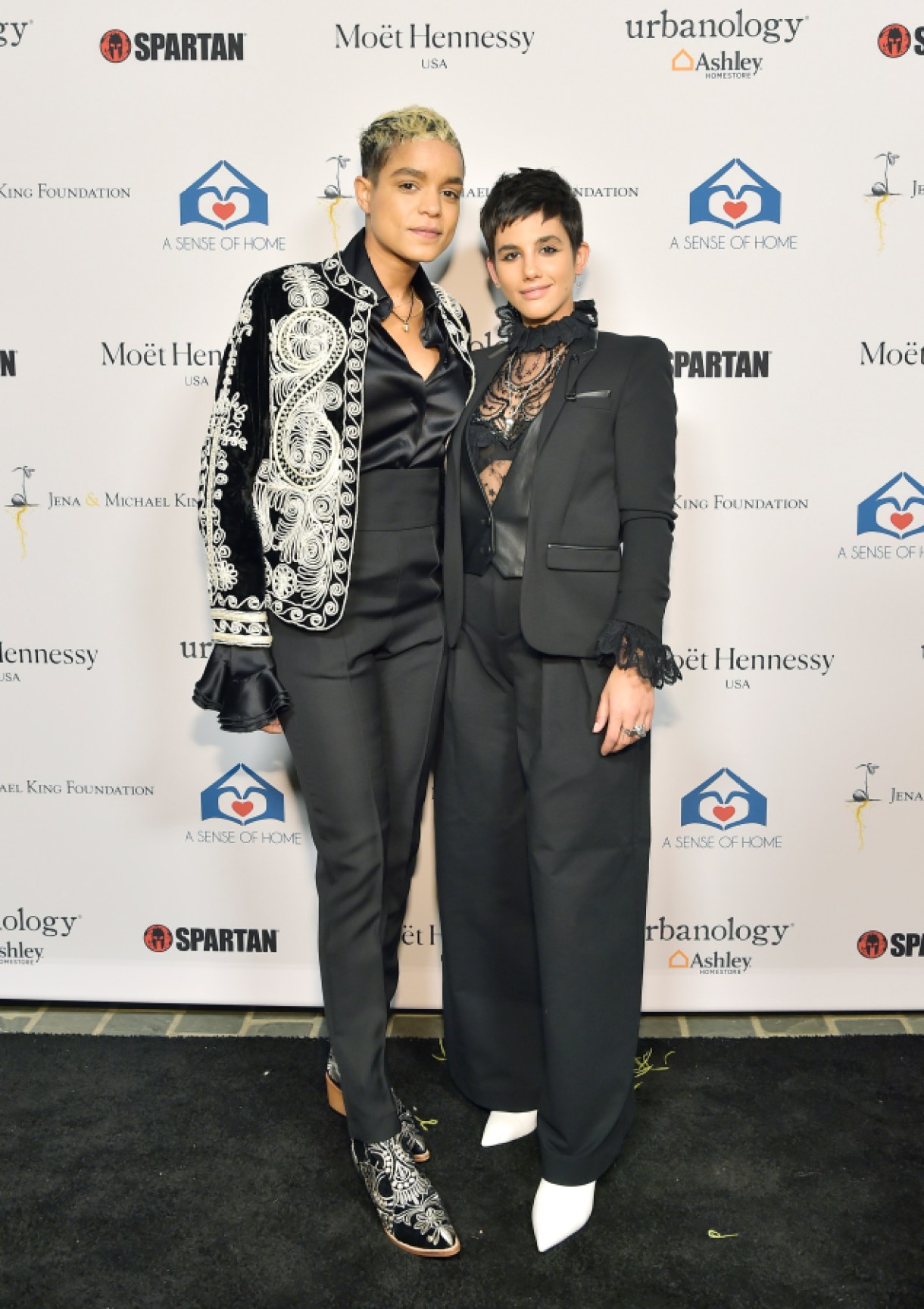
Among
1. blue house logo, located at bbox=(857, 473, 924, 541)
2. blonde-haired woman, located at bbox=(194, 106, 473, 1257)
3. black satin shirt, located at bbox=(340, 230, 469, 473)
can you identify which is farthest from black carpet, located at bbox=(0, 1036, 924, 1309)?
black satin shirt, located at bbox=(340, 230, 469, 473)

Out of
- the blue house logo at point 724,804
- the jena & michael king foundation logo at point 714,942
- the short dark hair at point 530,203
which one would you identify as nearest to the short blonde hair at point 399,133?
the short dark hair at point 530,203

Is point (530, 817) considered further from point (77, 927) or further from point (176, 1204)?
point (77, 927)

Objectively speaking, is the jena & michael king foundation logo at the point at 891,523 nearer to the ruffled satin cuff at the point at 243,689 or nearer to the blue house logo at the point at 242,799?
the ruffled satin cuff at the point at 243,689

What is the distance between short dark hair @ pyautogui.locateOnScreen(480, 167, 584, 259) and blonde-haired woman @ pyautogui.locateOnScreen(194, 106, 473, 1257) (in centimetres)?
7

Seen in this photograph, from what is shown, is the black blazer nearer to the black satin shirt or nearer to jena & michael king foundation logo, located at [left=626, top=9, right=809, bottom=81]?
the black satin shirt

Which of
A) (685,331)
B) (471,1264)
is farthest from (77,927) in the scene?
(685,331)

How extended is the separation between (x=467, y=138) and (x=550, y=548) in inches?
→ 42.5

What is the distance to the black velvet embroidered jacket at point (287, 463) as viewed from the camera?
6.34 ft

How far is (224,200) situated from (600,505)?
1208 millimetres

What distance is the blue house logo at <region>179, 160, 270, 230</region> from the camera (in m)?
2.45

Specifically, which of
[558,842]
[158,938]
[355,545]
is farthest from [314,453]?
[158,938]

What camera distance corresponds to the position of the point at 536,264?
6.38ft

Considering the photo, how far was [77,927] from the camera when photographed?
9.25ft

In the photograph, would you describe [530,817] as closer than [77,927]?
Yes
